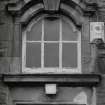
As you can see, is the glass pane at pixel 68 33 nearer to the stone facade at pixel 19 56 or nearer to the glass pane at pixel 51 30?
the glass pane at pixel 51 30

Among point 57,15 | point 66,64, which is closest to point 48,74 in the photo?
point 66,64

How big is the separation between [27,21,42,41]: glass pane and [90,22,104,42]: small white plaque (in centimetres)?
105

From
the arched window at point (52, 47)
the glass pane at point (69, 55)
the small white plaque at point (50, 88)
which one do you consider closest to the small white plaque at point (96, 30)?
the arched window at point (52, 47)

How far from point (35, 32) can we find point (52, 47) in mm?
469

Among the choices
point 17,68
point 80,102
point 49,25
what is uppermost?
point 49,25

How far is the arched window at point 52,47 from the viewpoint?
9.71 meters

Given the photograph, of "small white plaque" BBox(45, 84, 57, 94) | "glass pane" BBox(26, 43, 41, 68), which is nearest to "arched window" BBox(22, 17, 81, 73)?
"glass pane" BBox(26, 43, 41, 68)

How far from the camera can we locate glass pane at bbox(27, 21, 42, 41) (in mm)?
9836

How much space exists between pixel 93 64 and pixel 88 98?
2.20ft

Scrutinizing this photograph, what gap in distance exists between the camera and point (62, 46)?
9.77 metres

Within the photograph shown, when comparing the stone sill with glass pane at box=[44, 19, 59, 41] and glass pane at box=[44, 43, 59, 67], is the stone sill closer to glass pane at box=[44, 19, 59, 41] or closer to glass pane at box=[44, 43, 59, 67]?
glass pane at box=[44, 43, 59, 67]

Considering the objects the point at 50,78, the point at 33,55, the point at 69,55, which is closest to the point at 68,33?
the point at 69,55

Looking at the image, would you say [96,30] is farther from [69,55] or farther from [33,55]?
[33,55]

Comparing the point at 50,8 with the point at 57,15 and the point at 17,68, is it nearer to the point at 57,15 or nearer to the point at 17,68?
the point at 57,15
